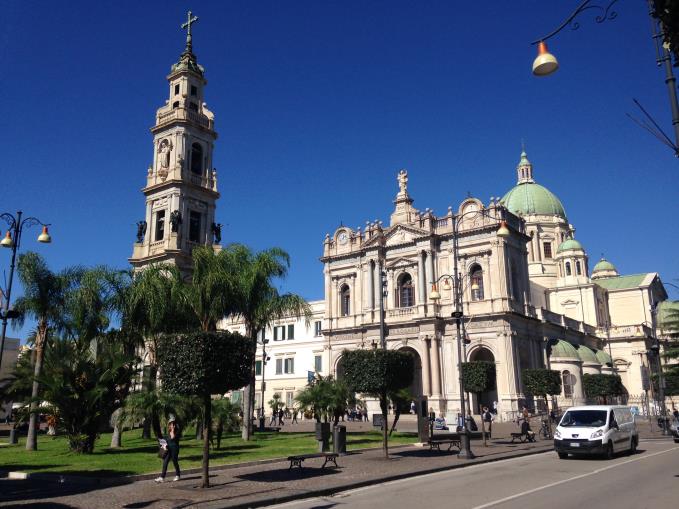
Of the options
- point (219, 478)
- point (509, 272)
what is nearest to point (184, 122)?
point (509, 272)

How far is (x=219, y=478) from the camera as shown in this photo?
1642 centimetres

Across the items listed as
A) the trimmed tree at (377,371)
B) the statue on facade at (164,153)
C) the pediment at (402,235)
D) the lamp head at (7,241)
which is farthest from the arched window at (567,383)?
the lamp head at (7,241)

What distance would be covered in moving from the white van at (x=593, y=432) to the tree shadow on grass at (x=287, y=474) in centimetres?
810

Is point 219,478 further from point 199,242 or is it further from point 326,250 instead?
point 326,250

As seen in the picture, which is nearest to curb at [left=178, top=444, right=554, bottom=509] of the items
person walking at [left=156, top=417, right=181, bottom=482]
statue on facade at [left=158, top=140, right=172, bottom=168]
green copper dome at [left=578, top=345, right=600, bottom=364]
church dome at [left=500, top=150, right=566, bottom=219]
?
person walking at [left=156, top=417, right=181, bottom=482]

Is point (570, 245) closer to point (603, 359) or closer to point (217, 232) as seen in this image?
point (603, 359)

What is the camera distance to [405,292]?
5672 cm

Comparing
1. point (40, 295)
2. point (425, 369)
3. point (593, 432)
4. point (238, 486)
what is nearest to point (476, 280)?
point (425, 369)

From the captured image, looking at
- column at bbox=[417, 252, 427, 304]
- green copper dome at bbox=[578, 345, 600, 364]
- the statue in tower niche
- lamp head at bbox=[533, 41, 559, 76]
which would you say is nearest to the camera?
lamp head at bbox=[533, 41, 559, 76]

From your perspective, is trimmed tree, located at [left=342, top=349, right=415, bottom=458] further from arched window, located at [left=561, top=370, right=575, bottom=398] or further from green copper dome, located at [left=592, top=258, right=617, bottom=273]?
green copper dome, located at [left=592, top=258, right=617, bottom=273]

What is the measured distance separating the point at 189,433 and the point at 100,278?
12.0m

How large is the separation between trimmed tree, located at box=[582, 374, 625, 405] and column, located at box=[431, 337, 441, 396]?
1269 cm

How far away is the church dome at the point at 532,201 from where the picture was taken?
279 feet

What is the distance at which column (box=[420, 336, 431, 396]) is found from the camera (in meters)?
50.7
